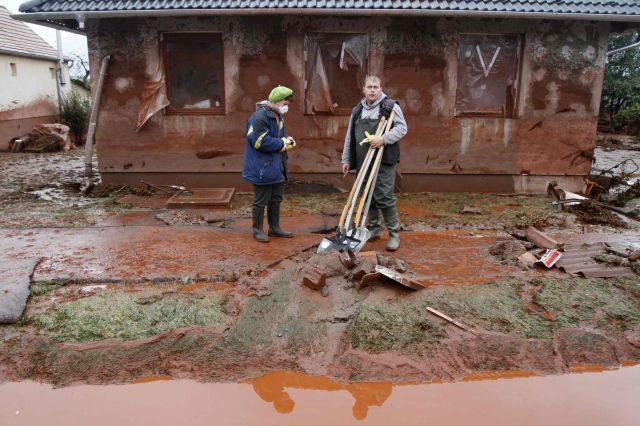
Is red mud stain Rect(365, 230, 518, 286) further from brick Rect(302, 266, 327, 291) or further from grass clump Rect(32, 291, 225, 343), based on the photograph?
grass clump Rect(32, 291, 225, 343)

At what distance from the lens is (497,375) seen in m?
3.50

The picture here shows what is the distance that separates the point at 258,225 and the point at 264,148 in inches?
38.0

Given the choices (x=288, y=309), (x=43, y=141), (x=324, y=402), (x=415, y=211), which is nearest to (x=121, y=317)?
(x=288, y=309)

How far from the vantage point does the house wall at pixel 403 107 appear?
26.3 ft

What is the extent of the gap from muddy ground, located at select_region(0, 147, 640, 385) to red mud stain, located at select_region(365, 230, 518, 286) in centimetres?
2

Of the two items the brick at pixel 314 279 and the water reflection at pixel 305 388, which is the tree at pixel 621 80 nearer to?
the brick at pixel 314 279

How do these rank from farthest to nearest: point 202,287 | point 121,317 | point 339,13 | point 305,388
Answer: point 339,13, point 202,287, point 121,317, point 305,388

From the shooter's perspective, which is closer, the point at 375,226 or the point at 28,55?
the point at 375,226

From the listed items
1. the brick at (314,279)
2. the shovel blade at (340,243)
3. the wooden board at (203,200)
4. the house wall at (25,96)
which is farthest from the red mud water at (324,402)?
the house wall at (25,96)

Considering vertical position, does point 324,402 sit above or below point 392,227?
below

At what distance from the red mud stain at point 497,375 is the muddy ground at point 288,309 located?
3cm

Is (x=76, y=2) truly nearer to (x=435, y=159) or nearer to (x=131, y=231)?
(x=131, y=231)

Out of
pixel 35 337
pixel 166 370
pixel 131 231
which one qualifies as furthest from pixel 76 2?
pixel 166 370

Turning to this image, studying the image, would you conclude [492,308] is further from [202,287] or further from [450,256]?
[202,287]
